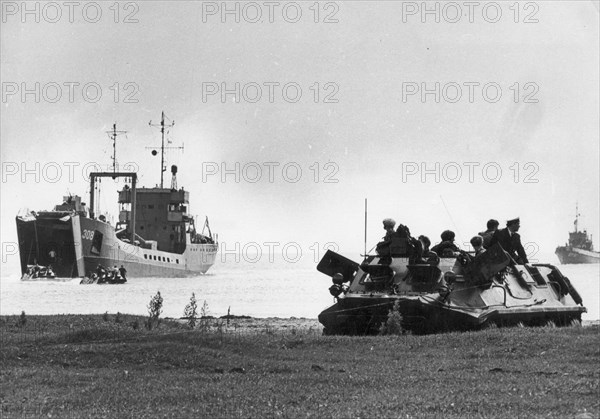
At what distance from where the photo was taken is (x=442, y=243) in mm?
24719

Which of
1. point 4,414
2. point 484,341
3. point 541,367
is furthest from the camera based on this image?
point 484,341

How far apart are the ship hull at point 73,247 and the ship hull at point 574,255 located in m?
99.3

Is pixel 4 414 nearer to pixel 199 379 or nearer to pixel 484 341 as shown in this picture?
pixel 199 379

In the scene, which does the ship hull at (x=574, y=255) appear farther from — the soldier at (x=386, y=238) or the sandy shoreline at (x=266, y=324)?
the soldier at (x=386, y=238)

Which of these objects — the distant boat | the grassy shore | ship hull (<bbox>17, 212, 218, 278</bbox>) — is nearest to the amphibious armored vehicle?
the grassy shore

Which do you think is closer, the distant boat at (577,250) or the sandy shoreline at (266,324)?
the sandy shoreline at (266,324)

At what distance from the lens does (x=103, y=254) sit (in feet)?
307

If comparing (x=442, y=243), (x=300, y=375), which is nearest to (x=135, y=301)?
(x=442, y=243)

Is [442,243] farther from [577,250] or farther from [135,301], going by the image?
[577,250]

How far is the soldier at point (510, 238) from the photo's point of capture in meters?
24.5

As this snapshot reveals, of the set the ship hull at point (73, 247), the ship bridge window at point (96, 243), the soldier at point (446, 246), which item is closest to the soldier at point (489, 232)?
the soldier at point (446, 246)

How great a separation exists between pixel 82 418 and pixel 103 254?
84.0 metres

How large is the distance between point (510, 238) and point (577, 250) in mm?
159751

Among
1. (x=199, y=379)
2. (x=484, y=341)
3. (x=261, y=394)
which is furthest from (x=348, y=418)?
(x=484, y=341)
